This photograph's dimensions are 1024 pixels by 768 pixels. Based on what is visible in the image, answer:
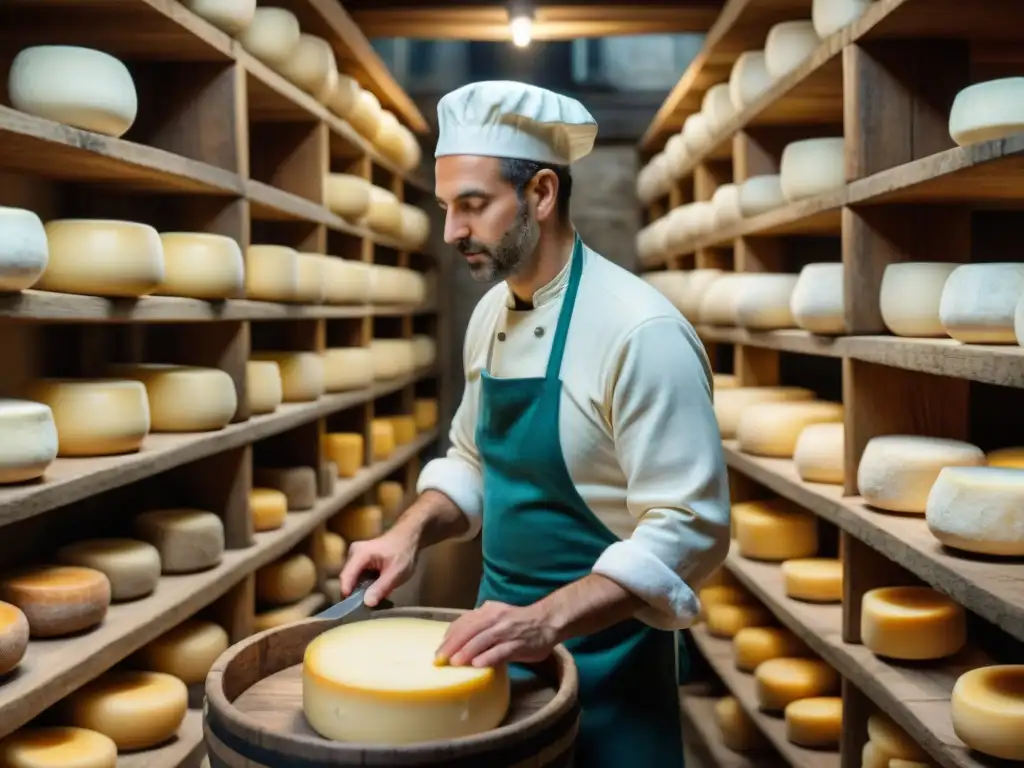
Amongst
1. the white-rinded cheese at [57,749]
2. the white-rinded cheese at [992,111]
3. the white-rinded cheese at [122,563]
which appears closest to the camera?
the white-rinded cheese at [992,111]

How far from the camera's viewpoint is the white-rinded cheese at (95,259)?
2.26 meters

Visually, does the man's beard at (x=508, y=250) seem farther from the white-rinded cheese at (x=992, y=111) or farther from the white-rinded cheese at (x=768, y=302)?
the white-rinded cheese at (x=768, y=302)

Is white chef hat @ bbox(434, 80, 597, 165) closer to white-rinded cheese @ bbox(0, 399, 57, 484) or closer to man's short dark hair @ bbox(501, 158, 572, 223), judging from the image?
man's short dark hair @ bbox(501, 158, 572, 223)

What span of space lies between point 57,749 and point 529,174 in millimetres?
1430

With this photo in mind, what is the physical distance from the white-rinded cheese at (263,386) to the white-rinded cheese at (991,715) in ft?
6.66

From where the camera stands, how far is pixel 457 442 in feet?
6.64

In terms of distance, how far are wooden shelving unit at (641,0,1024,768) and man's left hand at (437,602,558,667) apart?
0.68 meters

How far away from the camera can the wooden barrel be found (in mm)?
1049

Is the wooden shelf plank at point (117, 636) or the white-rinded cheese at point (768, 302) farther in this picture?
the white-rinded cheese at point (768, 302)

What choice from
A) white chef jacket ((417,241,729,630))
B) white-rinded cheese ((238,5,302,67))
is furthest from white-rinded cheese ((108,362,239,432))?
white chef jacket ((417,241,729,630))

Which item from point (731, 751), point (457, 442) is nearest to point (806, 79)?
point (457, 442)

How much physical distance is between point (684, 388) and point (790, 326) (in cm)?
171

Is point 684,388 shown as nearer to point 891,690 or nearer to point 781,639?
point 891,690

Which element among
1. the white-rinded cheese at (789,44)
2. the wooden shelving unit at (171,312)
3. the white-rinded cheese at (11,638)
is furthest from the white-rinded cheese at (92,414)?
the white-rinded cheese at (789,44)
